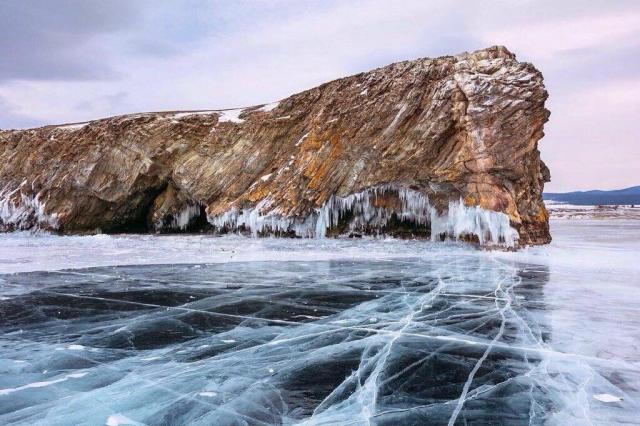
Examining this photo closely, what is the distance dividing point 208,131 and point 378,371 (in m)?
18.8

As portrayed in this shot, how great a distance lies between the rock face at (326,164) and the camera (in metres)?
15.1

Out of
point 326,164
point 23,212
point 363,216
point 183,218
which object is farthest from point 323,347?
point 23,212

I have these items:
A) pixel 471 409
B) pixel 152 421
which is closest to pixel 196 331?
pixel 152 421

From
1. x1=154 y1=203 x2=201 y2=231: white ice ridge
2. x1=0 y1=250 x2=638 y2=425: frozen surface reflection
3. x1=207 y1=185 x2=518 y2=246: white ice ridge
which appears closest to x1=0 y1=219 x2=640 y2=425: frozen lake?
x1=0 y1=250 x2=638 y2=425: frozen surface reflection

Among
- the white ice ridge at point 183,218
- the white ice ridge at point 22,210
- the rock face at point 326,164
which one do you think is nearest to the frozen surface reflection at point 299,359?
the rock face at point 326,164

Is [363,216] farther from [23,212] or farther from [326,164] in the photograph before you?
[23,212]

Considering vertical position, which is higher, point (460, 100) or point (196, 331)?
point (460, 100)

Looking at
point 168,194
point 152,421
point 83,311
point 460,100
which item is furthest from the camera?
point 168,194

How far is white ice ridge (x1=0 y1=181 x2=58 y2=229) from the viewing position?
23.7 metres

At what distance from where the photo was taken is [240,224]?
1967cm

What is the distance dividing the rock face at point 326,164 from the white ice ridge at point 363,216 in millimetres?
47

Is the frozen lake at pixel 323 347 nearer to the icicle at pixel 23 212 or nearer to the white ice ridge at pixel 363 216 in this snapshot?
the white ice ridge at pixel 363 216

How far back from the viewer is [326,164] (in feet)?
58.6

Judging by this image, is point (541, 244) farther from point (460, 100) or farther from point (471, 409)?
point (471, 409)
